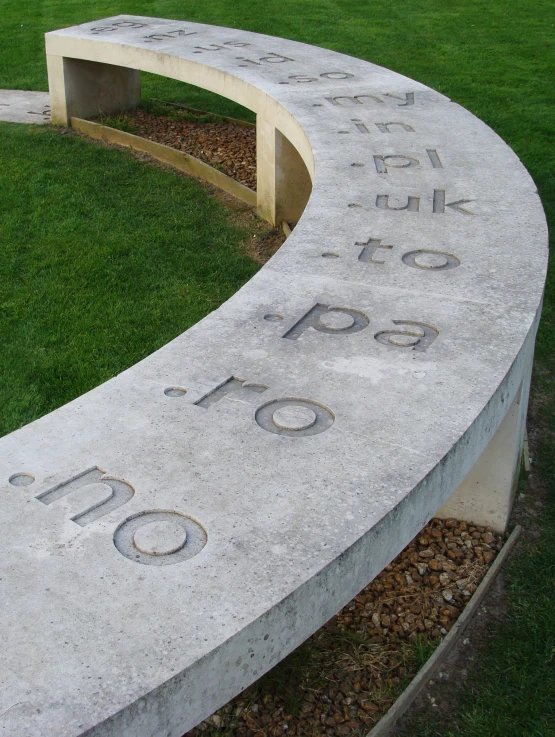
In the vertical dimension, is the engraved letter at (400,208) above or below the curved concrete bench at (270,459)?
above

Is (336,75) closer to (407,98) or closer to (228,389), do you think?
(407,98)

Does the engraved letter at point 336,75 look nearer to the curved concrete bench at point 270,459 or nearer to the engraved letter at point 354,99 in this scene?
the engraved letter at point 354,99

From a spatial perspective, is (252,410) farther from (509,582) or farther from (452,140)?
(452,140)

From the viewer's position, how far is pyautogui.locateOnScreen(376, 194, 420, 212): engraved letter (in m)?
4.75

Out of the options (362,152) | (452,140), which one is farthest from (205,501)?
Result: (452,140)

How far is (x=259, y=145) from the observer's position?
7.54 m

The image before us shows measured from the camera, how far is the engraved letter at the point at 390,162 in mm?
5387

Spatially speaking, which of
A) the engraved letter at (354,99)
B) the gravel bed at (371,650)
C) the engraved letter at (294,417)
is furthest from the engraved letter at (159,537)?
the engraved letter at (354,99)

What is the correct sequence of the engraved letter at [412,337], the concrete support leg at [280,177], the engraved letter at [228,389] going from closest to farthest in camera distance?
the engraved letter at [228,389]
the engraved letter at [412,337]
the concrete support leg at [280,177]

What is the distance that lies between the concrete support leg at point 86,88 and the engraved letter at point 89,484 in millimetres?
7975

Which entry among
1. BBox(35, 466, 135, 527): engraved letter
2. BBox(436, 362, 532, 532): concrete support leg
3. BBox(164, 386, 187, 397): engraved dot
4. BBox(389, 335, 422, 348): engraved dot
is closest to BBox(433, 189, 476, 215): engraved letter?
BBox(436, 362, 532, 532): concrete support leg

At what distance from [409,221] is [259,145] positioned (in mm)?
3276

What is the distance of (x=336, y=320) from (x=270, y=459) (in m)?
0.97

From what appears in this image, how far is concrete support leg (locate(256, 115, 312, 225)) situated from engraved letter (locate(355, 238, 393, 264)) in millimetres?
3059
